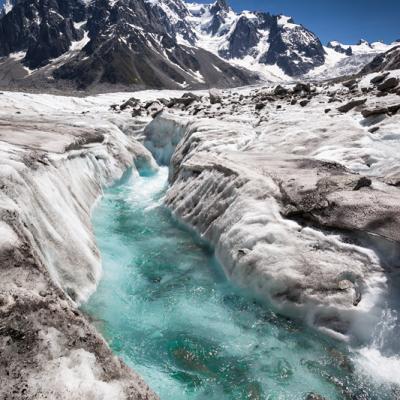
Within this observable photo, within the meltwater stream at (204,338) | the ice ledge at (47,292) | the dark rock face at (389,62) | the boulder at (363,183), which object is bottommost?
the meltwater stream at (204,338)

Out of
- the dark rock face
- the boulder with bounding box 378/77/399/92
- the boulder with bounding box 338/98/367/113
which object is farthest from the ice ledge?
the dark rock face

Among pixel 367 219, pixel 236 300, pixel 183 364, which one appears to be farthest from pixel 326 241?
pixel 183 364

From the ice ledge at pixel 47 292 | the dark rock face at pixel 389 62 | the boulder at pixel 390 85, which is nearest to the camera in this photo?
the ice ledge at pixel 47 292

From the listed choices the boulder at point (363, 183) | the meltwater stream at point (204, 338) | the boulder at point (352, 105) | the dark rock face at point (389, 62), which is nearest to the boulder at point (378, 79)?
the boulder at point (352, 105)

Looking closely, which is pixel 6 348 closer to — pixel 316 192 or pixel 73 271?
pixel 73 271

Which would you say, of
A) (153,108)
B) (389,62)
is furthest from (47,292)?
(389,62)

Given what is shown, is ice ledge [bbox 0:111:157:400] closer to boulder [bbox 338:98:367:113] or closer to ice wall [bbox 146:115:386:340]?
ice wall [bbox 146:115:386:340]

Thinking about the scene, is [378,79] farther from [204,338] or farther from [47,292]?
[47,292]

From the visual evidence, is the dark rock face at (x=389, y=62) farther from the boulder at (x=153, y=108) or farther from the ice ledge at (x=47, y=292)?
the ice ledge at (x=47, y=292)
